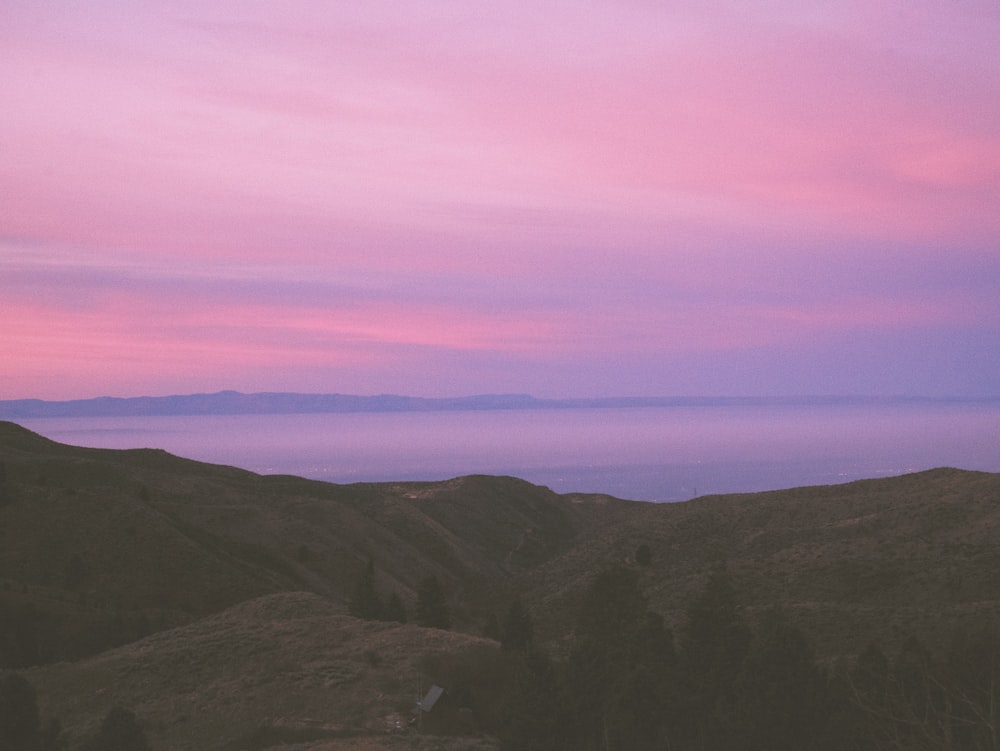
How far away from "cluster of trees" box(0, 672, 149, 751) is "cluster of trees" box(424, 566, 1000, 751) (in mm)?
11273

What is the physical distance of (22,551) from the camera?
72125 mm

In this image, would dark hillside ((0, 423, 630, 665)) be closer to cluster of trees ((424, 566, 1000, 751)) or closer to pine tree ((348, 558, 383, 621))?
pine tree ((348, 558, 383, 621))

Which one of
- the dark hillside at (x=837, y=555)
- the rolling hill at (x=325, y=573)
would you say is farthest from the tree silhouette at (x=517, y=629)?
the dark hillside at (x=837, y=555)

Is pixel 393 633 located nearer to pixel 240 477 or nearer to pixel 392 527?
pixel 392 527

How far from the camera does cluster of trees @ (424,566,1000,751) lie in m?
27.2

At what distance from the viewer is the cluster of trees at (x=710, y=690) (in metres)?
27.2

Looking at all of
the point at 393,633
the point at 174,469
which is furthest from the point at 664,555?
the point at 174,469

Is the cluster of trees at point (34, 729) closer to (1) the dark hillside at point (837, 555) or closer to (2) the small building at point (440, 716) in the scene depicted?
(2) the small building at point (440, 716)

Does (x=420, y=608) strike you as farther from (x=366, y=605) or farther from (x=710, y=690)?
(x=710, y=690)

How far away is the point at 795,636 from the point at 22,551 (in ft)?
201

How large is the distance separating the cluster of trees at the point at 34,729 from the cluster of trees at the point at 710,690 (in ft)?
37.0

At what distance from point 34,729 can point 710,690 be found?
23.6m

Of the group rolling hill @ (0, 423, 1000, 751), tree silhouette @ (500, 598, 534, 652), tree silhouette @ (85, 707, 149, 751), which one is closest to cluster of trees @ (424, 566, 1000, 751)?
rolling hill @ (0, 423, 1000, 751)

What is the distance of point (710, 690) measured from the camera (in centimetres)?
3603
